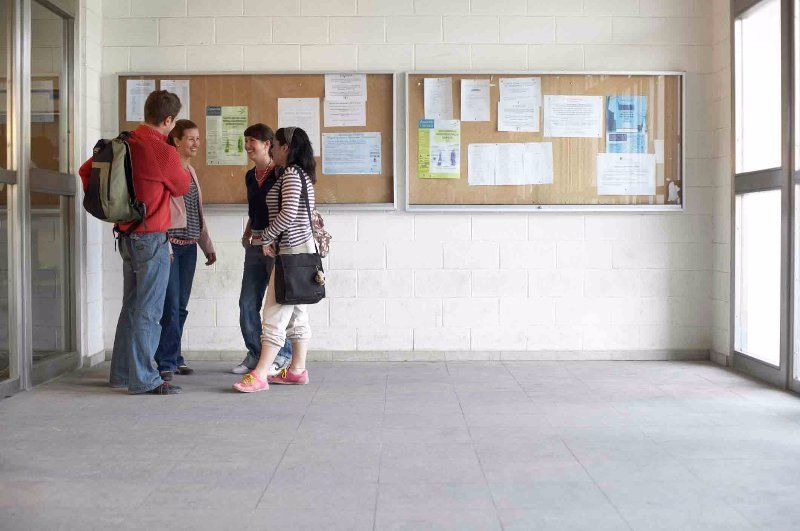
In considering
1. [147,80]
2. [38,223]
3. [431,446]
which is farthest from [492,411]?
[147,80]

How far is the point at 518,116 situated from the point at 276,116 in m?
1.61

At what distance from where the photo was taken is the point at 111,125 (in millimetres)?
6098

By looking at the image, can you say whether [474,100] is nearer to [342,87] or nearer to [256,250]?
[342,87]

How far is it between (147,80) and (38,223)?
141 centimetres

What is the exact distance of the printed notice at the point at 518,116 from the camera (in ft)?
19.9

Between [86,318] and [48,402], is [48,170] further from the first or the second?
[48,402]

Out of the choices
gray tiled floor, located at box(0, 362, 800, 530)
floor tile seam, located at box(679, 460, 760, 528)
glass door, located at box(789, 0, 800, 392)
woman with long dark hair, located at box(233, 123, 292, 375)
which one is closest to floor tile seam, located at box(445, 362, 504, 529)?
gray tiled floor, located at box(0, 362, 800, 530)

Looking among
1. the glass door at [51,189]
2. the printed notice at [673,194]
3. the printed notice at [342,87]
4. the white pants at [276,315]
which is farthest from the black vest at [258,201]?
the printed notice at [673,194]

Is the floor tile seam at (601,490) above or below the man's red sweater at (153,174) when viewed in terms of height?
below

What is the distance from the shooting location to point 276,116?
6.07 meters

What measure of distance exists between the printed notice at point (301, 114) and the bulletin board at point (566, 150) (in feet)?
2.01

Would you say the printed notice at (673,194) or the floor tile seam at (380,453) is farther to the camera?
the printed notice at (673,194)

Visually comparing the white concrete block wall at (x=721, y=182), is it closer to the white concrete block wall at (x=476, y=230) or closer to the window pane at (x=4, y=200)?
the white concrete block wall at (x=476, y=230)

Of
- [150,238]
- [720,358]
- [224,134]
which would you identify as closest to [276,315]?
[150,238]
